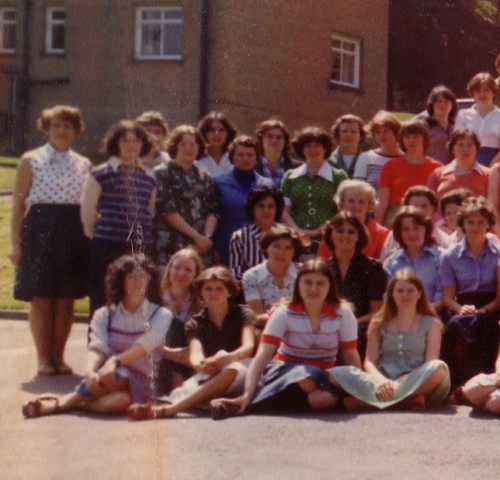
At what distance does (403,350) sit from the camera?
782cm

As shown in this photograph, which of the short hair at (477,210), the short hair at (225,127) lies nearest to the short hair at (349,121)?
the short hair at (225,127)

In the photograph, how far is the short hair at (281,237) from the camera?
8.41m

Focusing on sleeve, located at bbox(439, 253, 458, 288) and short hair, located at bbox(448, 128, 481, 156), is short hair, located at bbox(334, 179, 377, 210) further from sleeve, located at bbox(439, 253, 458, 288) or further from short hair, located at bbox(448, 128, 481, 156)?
short hair, located at bbox(448, 128, 481, 156)

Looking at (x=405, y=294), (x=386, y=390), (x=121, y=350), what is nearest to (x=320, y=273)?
(x=405, y=294)

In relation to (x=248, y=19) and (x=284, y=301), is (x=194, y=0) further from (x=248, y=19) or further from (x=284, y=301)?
(x=284, y=301)

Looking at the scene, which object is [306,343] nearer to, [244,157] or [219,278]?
[219,278]

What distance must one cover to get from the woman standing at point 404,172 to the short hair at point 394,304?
1878 millimetres

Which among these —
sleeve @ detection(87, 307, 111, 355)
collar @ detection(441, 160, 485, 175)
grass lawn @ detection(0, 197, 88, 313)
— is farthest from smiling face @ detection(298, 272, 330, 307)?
grass lawn @ detection(0, 197, 88, 313)

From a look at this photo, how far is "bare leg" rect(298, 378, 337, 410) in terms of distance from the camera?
24.5 feet

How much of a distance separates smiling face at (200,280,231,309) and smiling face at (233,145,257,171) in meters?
1.75

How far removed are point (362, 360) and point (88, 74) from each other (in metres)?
17.3

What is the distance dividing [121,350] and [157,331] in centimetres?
28

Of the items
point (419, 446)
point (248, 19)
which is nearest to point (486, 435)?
point (419, 446)

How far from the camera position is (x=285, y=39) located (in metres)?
21.1
